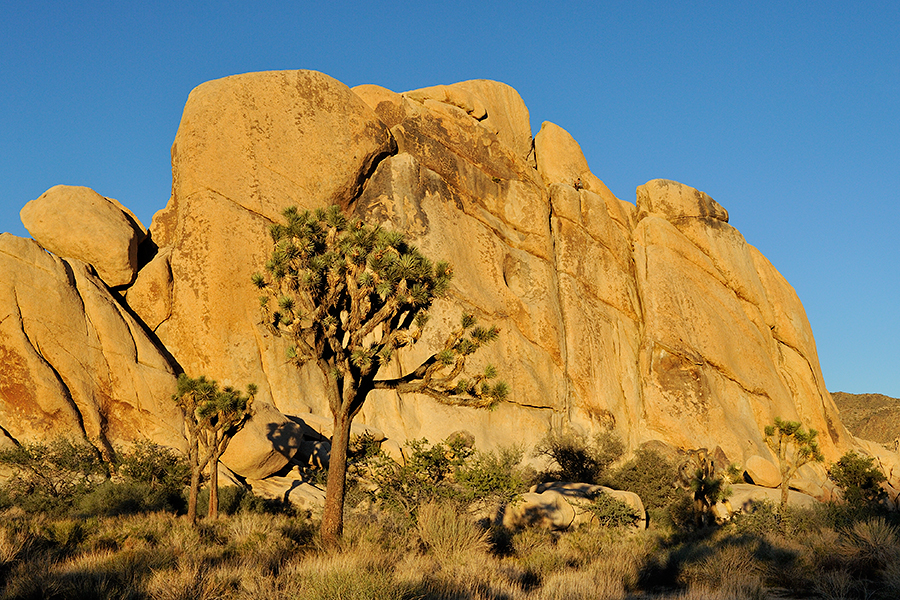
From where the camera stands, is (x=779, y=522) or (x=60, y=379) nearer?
A: (x=779, y=522)

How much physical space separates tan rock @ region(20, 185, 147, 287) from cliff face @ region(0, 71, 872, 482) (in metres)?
1.11

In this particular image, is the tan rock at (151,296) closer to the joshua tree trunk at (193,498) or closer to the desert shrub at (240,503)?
the desert shrub at (240,503)

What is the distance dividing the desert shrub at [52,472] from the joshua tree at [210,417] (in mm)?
3392

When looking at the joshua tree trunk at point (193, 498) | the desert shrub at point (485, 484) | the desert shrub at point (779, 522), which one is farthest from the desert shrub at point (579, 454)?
the joshua tree trunk at point (193, 498)

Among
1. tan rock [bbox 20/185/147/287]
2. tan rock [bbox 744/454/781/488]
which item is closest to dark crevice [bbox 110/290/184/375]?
tan rock [bbox 20/185/147/287]

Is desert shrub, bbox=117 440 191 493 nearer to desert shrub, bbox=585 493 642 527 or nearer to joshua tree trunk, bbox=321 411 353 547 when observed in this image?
joshua tree trunk, bbox=321 411 353 547

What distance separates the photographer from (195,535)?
12.2 meters

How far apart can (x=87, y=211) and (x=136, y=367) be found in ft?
24.9

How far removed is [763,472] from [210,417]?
26508 millimetres

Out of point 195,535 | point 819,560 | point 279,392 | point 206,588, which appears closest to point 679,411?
point 279,392

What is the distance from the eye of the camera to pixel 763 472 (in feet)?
105

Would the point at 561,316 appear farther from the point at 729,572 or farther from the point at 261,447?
the point at 729,572

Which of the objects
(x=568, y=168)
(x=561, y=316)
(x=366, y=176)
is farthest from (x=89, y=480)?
(x=568, y=168)

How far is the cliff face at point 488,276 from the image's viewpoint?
27953 millimetres
